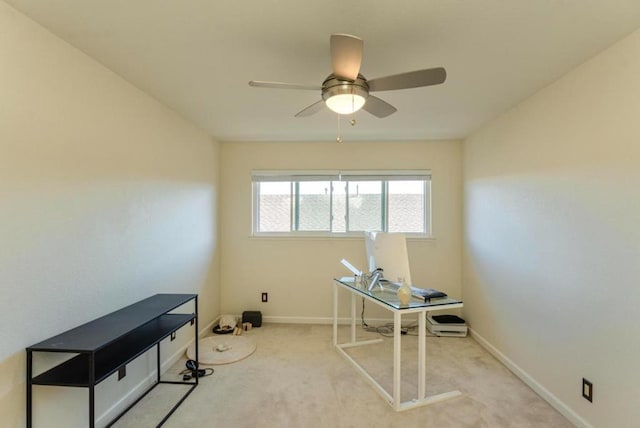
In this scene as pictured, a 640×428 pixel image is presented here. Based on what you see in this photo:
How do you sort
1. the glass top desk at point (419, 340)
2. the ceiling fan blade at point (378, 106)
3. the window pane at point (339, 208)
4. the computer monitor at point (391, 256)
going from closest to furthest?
the ceiling fan blade at point (378, 106), the glass top desk at point (419, 340), the computer monitor at point (391, 256), the window pane at point (339, 208)

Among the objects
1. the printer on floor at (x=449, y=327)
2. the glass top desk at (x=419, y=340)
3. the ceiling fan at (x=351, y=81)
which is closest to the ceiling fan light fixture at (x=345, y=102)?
the ceiling fan at (x=351, y=81)

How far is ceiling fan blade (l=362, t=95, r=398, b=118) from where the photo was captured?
180 centimetres

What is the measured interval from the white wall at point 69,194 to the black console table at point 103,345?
0.08 meters

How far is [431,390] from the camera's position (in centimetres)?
234

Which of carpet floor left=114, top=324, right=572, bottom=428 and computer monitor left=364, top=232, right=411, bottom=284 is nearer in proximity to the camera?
carpet floor left=114, top=324, right=572, bottom=428

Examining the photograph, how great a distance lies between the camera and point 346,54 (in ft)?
4.33

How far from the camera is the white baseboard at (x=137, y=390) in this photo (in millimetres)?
1925

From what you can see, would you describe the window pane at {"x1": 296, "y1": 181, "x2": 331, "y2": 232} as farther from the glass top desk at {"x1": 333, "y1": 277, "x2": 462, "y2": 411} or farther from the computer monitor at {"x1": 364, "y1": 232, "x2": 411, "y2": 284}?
the glass top desk at {"x1": 333, "y1": 277, "x2": 462, "y2": 411}

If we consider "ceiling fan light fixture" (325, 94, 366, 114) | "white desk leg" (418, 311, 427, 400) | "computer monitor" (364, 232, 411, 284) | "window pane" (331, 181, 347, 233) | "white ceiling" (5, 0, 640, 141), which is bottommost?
"white desk leg" (418, 311, 427, 400)

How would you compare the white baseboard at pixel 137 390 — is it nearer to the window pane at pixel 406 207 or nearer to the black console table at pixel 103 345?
the black console table at pixel 103 345

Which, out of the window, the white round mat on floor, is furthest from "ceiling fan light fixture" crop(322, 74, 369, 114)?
the white round mat on floor

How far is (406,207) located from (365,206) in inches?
21.4

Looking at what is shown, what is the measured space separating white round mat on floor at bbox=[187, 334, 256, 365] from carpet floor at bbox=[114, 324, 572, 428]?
9cm

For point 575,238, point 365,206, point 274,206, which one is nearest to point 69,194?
point 274,206
